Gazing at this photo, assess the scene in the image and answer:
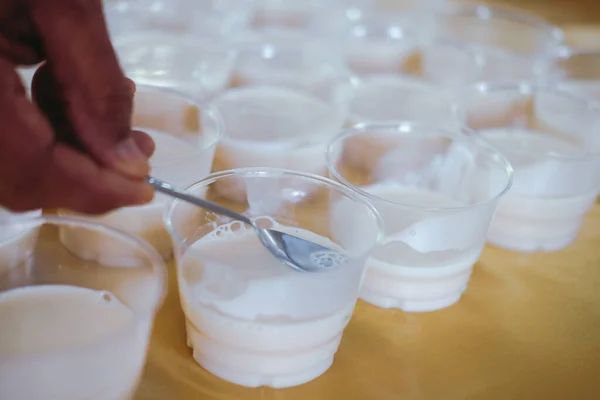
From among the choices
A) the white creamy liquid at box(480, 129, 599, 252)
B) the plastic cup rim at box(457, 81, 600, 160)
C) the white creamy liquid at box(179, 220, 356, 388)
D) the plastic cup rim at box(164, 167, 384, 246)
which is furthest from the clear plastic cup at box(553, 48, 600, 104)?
the white creamy liquid at box(179, 220, 356, 388)

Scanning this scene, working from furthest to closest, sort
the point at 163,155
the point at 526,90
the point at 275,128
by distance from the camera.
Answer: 1. the point at 526,90
2. the point at 275,128
3. the point at 163,155

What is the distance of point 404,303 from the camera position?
873 mm

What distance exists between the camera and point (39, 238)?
2.53 feet

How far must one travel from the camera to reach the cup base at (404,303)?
34.4 inches

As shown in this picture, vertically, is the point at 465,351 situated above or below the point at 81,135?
below

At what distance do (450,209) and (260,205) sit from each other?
0.77 ft

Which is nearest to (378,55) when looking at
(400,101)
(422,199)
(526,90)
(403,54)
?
(403,54)

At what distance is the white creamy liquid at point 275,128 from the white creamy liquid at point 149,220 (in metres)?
0.10

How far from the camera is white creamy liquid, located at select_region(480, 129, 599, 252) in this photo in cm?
101

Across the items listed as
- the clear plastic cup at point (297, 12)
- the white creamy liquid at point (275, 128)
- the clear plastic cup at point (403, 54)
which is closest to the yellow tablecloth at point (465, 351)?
the white creamy liquid at point (275, 128)

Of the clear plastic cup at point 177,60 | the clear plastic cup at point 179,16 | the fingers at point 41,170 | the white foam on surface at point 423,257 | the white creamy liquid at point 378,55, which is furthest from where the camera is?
the white creamy liquid at point 378,55

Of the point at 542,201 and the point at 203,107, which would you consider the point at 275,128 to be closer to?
the point at 203,107

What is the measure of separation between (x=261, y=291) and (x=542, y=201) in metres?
0.50

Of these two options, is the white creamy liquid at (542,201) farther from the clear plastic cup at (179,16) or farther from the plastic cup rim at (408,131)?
the clear plastic cup at (179,16)
